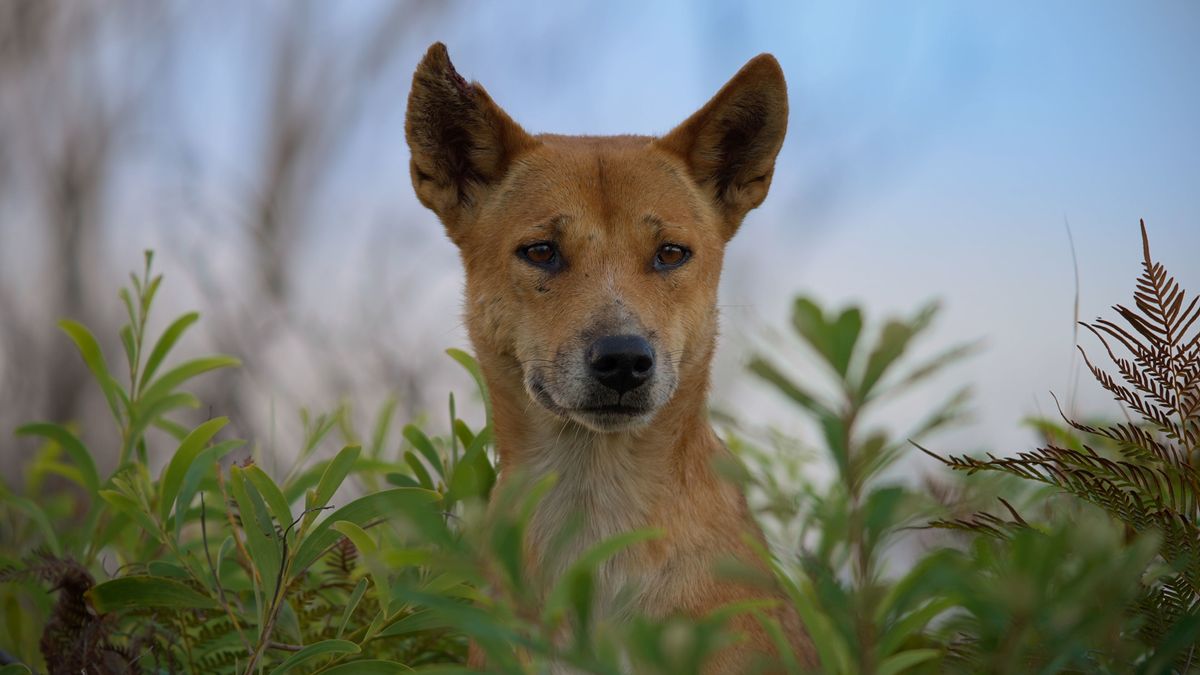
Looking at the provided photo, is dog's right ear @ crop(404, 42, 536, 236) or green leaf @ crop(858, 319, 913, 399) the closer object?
green leaf @ crop(858, 319, 913, 399)

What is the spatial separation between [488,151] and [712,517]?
166 centimetres

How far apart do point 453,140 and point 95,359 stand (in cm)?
161

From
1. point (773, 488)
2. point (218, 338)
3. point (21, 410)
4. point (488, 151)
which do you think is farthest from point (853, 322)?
point (21, 410)

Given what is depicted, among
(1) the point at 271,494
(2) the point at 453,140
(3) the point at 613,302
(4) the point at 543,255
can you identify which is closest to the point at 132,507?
(1) the point at 271,494

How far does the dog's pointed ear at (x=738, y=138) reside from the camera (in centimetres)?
384

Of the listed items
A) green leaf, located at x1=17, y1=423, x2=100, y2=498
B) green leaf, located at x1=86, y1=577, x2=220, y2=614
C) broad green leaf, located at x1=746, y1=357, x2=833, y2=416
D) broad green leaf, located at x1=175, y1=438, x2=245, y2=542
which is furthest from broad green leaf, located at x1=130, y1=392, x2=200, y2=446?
broad green leaf, located at x1=746, y1=357, x2=833, y2=416

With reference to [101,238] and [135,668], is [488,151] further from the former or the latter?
[101,238]

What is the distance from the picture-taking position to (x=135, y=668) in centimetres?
242

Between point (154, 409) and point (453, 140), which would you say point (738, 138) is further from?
point (154, 409)

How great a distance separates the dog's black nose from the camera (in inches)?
129

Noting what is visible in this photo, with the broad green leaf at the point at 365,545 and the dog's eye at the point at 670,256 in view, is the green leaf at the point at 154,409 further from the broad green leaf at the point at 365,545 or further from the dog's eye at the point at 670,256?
the dog's eye at the point at 670,256

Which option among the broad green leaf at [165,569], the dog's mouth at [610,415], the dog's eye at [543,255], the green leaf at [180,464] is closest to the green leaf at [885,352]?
the green leaf at [180,464]

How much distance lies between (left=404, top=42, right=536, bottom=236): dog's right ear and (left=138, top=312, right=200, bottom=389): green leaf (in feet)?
3.68

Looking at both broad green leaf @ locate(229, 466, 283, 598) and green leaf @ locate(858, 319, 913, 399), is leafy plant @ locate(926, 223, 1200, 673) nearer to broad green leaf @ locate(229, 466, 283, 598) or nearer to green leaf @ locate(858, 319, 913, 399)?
green leaf @ locate(858, 319, 913, 399)
